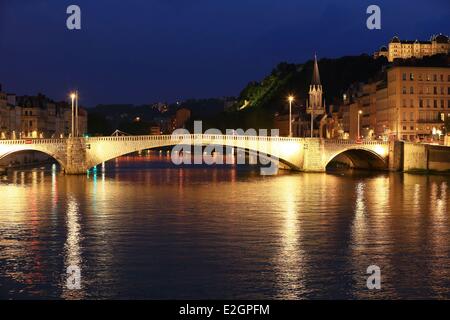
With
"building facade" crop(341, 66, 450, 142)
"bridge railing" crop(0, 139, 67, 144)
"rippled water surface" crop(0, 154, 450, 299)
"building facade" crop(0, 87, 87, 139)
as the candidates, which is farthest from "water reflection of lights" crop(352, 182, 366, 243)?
"building facade" crop(0, 87, 87, 139)

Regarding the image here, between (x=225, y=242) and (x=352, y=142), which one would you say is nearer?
(x=225, y=242)

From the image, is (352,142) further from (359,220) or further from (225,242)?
(225,242)

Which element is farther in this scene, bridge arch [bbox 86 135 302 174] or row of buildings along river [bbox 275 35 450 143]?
row of buildings along river [bbox 275 35 450 143]

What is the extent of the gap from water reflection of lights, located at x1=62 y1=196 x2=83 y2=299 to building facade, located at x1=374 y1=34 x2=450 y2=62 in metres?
117

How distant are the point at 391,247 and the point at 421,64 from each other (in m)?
65.7

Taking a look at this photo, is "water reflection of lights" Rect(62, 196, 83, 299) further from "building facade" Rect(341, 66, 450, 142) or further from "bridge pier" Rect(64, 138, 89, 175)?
Answer: "building facade" Rect(341, 66, 450, 142)

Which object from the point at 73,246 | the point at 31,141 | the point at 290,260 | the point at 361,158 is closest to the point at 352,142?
the point at 361,158

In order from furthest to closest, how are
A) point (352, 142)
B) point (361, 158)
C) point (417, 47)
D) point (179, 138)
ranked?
point (417, 47), point (361, 158), point (352, 142), point (179, 138)

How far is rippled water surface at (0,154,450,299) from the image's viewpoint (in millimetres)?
20234

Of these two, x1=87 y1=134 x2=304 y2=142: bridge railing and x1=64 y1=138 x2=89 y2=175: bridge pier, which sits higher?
x1=87 y1=134 x2=304 y2=142: bridge railing

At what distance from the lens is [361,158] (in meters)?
76.1

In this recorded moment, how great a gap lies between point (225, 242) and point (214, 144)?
41847 mm
